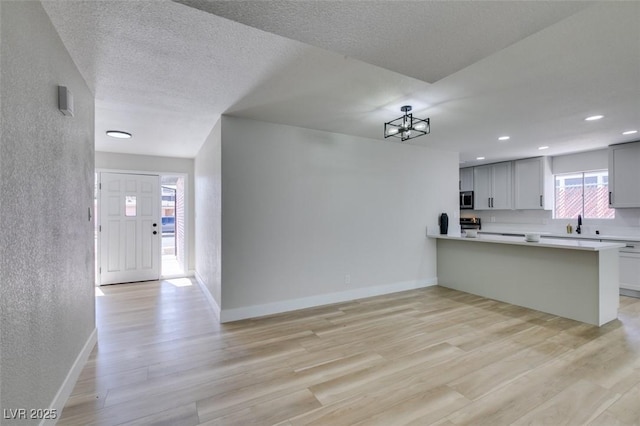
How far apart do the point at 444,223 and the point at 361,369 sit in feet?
11.9

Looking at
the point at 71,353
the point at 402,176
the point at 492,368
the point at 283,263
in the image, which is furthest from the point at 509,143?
the point at 71,353

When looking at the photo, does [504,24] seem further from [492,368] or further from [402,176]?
[402,176]

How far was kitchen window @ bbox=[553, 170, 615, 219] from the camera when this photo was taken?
Result: 17.5ft

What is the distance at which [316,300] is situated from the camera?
13.4 feet

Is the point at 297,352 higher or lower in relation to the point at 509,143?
lower

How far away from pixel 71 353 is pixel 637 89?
17.9ft

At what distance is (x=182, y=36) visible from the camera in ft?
6.23

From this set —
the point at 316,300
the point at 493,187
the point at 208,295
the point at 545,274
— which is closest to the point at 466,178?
the point at 493,187

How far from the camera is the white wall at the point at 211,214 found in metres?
3.60

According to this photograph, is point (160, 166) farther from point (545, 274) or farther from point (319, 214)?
point (545, 274)

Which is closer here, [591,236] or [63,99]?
[63,99]

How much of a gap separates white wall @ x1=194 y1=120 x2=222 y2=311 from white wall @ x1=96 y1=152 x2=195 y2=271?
3.07ft

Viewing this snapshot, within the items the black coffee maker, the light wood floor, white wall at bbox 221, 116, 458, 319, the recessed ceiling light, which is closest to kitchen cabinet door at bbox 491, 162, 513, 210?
white wall at bbox 221, 116, 458, 319

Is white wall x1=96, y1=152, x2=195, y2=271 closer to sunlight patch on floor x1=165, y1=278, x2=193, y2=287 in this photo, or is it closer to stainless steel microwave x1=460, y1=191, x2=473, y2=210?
sunlight patch on floor x1=165, y1=278, x2=193, y2=287
